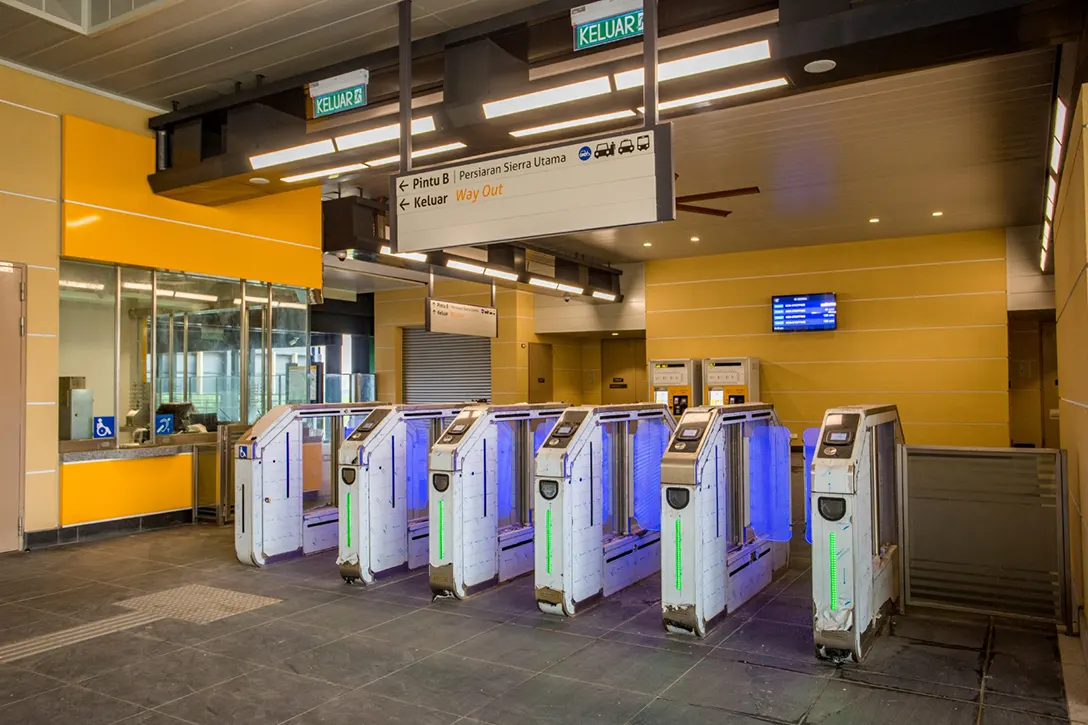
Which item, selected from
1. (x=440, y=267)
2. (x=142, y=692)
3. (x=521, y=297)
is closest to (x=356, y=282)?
(x=521, y=297)

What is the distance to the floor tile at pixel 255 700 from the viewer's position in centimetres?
316

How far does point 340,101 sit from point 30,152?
2954 mm

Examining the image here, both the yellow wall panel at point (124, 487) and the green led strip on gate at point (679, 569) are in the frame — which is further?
A: the yellow wall panel at point (124, 487)

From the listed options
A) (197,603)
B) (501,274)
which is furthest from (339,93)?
(501,274)

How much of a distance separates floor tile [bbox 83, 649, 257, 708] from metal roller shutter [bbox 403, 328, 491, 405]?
9.84m

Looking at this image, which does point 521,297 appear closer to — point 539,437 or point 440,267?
point 440,267

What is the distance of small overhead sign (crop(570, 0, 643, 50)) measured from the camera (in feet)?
13.5

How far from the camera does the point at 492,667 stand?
374 cm

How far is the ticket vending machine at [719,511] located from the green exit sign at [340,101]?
2995 millimetres

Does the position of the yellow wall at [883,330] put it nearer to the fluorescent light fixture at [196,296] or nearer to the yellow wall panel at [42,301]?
the fluorescent light fixture at [196,296]

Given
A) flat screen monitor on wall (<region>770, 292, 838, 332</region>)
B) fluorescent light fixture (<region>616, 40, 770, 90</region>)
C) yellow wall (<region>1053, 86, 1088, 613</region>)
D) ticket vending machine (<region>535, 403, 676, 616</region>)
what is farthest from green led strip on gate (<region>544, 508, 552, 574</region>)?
flat screen monitor on wall (<region>770, 292, 838, 332</region>)

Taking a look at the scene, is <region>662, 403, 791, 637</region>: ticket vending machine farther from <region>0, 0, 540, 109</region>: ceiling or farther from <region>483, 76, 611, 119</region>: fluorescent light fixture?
<region>0, 0, 540, 109</region>: ceiling

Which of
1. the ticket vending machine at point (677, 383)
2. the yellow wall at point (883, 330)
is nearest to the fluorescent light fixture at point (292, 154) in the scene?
the ticket vending machine at point (677, 383)

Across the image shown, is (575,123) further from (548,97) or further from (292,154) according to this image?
(292,154)
